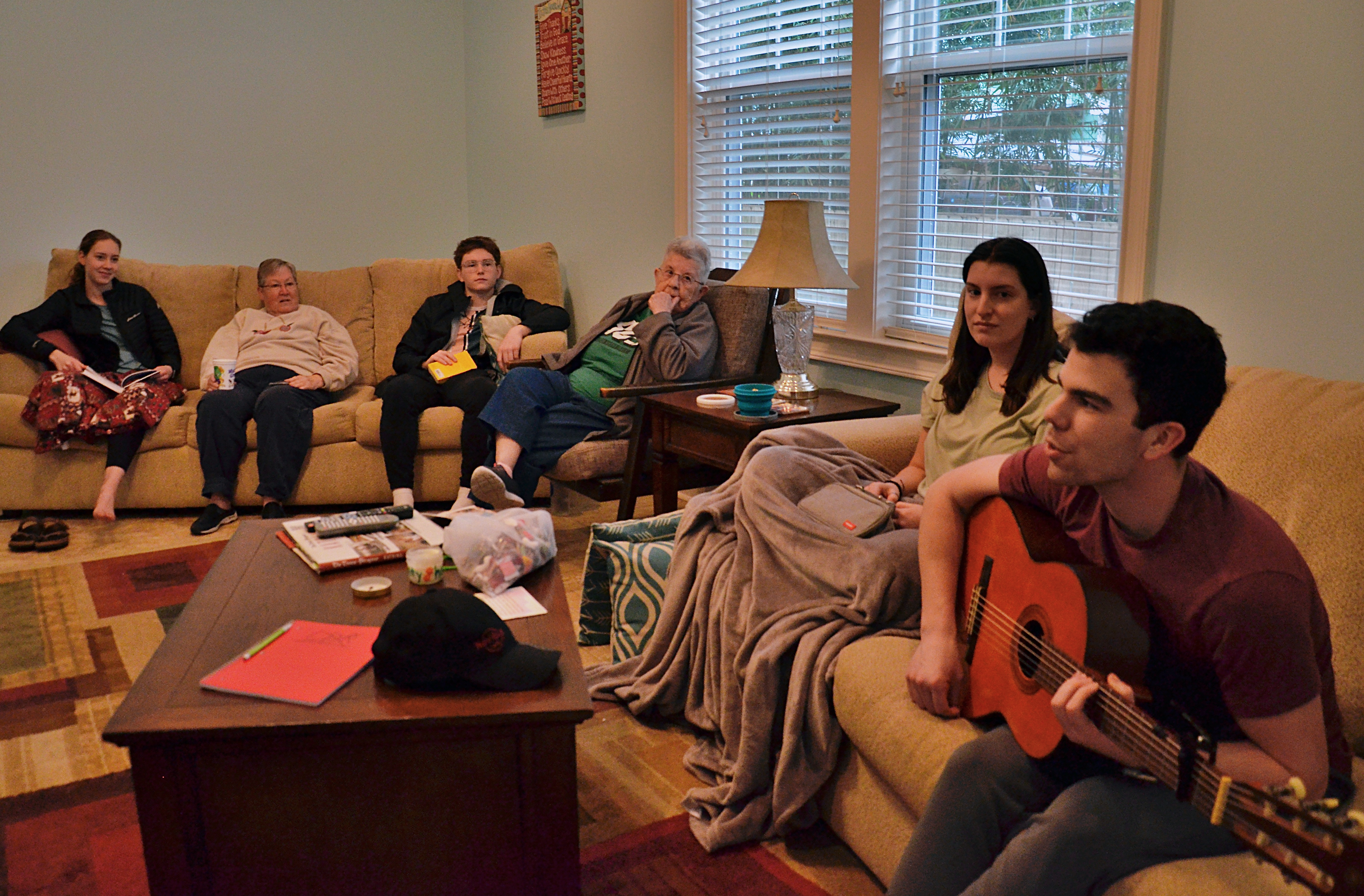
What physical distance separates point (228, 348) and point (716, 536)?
274 centimetres

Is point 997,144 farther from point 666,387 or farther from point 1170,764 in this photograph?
point 1170,764

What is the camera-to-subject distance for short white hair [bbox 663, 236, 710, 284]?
3.59 m

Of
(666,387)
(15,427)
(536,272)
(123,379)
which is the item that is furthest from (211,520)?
(666,387)

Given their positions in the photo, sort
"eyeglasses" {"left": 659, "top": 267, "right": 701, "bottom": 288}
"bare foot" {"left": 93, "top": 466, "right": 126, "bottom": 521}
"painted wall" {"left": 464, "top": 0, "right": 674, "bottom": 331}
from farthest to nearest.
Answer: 1. "painted wall" {"left": 464, "top": 0, "right": 674, "bottom": 331}
2. "bare foot" {"left": 93, "top": 466, "right": 126, "bottom": 521}
3. "eyeglasses" {"left": 659, "top": 267, "right": 701, "bottom": 288}

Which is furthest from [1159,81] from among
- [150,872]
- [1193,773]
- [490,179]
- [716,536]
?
[490,179]

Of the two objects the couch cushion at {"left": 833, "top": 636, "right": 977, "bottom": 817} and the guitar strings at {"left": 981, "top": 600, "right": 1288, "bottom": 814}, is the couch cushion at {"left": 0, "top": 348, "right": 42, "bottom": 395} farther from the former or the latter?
the guitar strings at {"left": 981, "top": 600, "right": 1288, "bottom": 814}

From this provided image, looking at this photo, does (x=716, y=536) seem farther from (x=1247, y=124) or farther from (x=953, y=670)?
(x=1247, y=124)

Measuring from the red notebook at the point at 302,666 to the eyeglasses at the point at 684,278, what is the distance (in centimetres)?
206

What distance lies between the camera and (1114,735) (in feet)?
4.03

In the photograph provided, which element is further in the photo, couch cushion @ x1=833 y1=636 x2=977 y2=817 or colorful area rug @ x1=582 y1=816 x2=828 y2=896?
colorful area rug @ x1=582 y1=816 x2=828 y2=896

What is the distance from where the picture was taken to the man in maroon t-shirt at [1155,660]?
46.9 inches

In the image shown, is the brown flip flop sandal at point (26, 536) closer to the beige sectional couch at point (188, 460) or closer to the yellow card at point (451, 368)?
the beige sectional couch at point (188, 460)

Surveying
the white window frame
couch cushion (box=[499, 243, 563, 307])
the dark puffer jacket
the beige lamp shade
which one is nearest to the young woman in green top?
the white window frame

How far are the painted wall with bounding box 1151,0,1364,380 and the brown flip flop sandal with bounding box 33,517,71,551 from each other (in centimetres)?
354
